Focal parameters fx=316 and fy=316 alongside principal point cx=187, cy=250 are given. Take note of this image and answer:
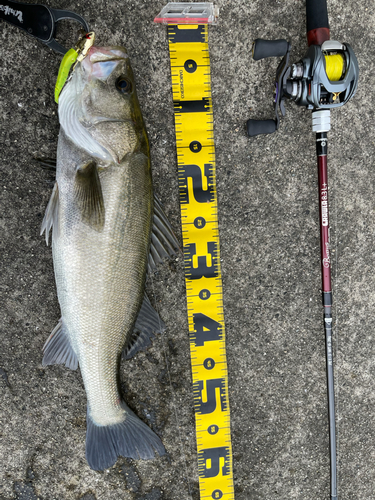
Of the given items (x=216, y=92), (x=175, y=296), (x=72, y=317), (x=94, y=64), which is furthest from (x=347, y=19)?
(x=72, y=317)

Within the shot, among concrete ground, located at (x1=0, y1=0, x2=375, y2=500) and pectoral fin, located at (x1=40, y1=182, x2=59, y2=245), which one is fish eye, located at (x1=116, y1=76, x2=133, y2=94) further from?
pectoral fin, located at (x1=40, y1=182, x2=59, y2=245)

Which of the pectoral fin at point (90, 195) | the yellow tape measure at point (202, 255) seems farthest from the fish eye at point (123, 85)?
the yellow tape measure at point (202, 255)

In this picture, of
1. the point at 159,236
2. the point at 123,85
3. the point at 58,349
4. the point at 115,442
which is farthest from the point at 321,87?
the point at 115,442

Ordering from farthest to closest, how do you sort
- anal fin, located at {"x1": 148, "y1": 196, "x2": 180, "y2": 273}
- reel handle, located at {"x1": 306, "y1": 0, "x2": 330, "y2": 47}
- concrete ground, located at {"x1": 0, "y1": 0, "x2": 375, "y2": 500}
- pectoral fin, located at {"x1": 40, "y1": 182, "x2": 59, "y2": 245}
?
concrete ground, located at {"x1": 0, "y1": 0, "x2": 375, "y2": 500}
reel handle, located at {"x1": 306, "y1": 0, "x2": 330, "y2": 47}
anal fin, located at {"x1": 148, "y1": 196, "x2": 180, "y2": 273}
pectoral fin, located at {"x1": 40, "y1": 182, "x2": 59, "y2": 245}

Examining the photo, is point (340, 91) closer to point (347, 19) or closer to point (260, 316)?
point (347, 19)

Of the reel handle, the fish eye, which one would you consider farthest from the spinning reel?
the fish eye

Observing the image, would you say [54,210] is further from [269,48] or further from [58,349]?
[269,48]

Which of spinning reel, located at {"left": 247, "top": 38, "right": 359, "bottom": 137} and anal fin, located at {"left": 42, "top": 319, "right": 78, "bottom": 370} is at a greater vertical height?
spinning reel, located at {"left": 247, "top": 38, "right": 359, "bottom": 137}
